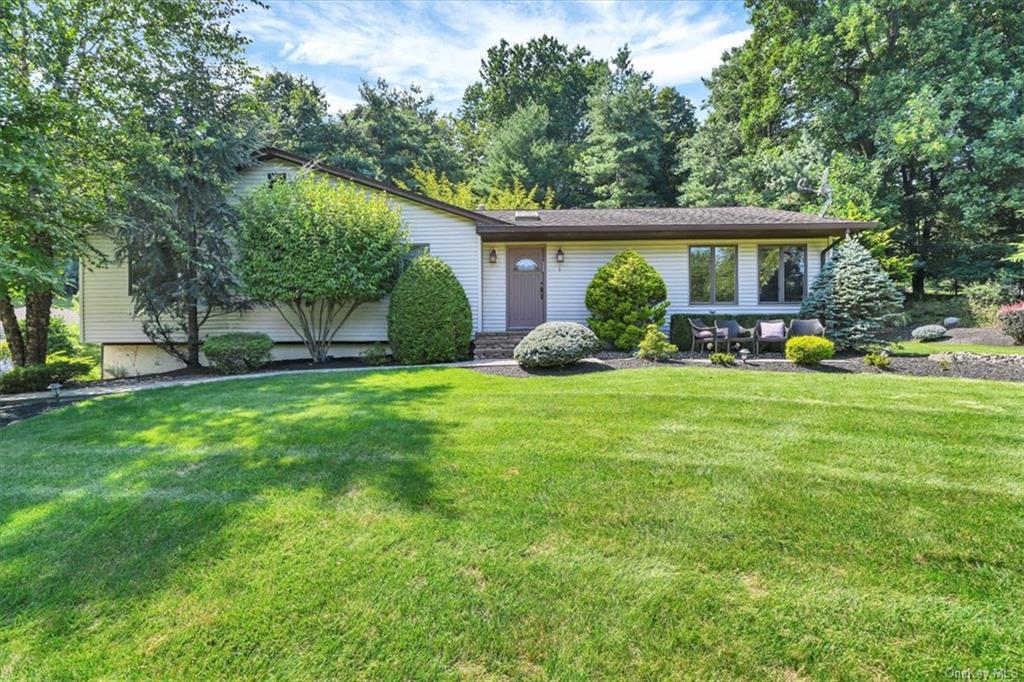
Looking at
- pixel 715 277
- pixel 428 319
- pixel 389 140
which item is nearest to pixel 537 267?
Result: pixel 428 319

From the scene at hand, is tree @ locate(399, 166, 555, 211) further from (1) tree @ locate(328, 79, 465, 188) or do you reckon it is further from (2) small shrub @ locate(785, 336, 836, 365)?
(2) small shrub @ locate(785, 336, 836, 365)

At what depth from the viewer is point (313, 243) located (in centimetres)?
948

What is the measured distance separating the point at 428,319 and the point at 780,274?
351 inches

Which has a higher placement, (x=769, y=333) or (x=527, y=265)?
(x=527, y=265)

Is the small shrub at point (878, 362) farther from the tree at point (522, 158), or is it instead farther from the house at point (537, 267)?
the tree at point (522, 158)

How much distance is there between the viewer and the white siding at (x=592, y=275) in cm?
1162

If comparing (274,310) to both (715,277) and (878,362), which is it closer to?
(715,277)

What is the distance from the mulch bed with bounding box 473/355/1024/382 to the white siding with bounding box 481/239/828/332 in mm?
3374

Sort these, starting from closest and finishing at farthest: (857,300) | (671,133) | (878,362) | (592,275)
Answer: (878,362)
(857,300)
(592,275)
(671,133)

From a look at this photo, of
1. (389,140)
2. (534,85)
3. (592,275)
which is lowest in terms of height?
(592,275)

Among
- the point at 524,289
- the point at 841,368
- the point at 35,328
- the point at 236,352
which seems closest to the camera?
the point at 841,368

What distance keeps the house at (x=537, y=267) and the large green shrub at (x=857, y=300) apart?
48.1 inches

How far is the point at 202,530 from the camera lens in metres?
2.99

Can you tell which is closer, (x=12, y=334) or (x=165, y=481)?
(x=165, y=481)
